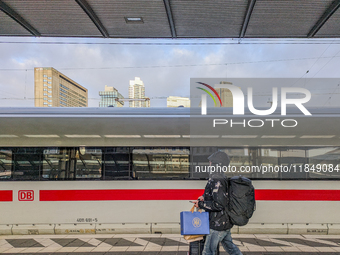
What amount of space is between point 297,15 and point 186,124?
3049 millimetres

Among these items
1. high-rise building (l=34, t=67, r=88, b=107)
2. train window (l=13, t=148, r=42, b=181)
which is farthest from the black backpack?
high-rise building (l=34, t=67, r=88, b=107)

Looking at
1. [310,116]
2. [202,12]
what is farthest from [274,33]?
[310,116]

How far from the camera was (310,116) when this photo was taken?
6004 mm

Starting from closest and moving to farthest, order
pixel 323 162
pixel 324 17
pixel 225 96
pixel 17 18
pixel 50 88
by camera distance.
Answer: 1. pixel 324 17
2. pixel 17 18
3. pixel 323 162
4. pixel 225 96
5. pixel 50 88

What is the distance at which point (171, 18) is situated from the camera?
4219 mm

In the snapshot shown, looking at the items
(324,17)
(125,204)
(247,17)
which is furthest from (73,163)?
(324,17)

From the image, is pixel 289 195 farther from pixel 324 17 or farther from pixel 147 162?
pixel 324 17

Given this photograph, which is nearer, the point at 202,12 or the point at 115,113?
the point at 202,12

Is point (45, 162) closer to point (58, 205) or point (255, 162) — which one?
point (58, 205)

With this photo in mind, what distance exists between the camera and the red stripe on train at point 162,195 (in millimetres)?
6086

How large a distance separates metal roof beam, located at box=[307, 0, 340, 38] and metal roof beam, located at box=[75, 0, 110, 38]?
3564mm

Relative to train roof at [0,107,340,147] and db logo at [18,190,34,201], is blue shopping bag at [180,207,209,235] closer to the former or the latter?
train roof at [0,107,340,147]

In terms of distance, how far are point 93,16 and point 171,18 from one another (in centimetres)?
123

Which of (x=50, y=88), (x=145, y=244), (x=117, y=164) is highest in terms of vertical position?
(x=50, y=88)
